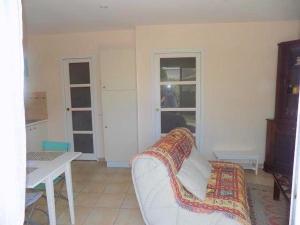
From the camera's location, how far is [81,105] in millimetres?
Answer: 4715

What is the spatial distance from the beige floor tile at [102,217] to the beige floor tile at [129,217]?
63mm

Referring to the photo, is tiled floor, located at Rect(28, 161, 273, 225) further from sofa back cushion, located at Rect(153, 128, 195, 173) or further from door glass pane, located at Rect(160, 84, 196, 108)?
door glass pane, located at Rect(160, 84, 196, 108)

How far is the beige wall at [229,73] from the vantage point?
3875 mm

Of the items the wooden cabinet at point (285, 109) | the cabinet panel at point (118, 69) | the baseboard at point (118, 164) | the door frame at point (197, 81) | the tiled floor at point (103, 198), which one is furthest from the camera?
the baseboard at point (118, 164)

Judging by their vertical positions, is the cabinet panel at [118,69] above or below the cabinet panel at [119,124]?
above

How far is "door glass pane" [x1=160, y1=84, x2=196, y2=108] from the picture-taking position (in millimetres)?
4148

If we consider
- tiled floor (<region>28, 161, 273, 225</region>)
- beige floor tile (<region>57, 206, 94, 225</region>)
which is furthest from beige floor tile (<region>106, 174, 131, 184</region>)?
beige floor tile (<region>57, 206, 94, 225</region>)

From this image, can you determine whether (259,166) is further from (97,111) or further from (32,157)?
(32,157)

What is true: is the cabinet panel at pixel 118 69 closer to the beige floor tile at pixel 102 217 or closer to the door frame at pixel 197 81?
the door frame at pixel 197 81

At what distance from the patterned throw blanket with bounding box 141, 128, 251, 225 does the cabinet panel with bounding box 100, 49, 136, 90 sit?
5.65 ft

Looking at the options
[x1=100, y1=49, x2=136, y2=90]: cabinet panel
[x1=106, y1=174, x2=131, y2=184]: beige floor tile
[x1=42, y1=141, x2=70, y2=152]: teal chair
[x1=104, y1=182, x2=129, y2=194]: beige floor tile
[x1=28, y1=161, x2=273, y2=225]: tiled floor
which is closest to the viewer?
[x1=28, y1=161, x2=273, y2=225]: tiled floor

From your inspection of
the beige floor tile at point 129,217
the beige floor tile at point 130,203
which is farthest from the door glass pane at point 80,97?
the beige floor tile at point 129,217

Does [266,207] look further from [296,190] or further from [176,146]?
[296,190]

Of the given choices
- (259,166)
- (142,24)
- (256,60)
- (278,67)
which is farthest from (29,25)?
(259,166)
